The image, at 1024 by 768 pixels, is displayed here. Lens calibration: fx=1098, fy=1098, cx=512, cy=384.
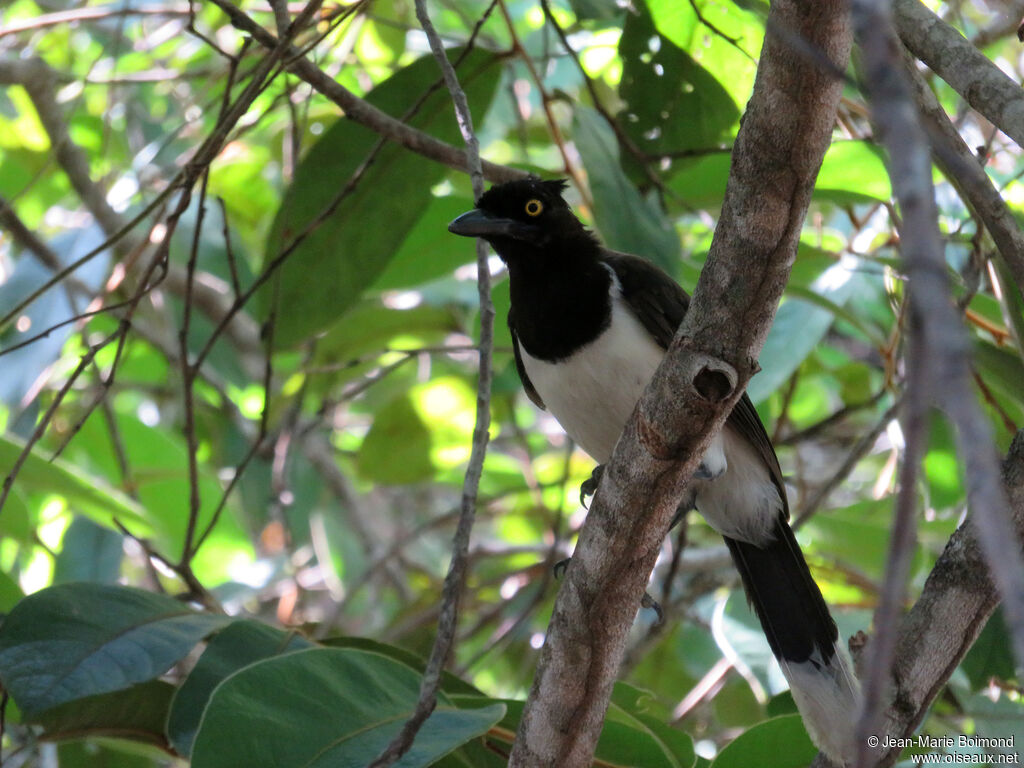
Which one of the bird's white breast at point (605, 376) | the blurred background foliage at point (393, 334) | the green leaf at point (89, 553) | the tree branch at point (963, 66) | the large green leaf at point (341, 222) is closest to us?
the tree branch at point (963, 66)

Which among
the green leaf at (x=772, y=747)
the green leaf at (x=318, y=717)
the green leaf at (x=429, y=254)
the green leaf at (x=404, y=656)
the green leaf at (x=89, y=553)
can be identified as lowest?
the green leaf at (x=772, y=747)

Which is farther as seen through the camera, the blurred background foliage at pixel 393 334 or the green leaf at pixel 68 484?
the blurred background foliage at pixel 393 334

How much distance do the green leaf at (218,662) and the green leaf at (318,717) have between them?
20cm

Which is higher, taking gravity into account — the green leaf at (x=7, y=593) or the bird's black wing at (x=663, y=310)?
the bird's black wing at (x=663, y=310)

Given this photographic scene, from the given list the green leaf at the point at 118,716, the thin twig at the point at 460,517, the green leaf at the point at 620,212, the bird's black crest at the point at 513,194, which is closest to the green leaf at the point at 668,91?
the green leaf at the point at 620,212

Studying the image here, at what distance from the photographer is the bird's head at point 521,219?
10.5ft

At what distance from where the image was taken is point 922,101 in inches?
84.0

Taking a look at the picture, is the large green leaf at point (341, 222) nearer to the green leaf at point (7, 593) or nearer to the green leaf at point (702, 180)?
the green leaf at point (702, 180)

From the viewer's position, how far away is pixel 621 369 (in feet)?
10.2

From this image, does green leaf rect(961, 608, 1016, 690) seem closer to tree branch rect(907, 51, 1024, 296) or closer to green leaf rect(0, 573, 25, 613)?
tree branch rect(907, 51, 1024, 296)

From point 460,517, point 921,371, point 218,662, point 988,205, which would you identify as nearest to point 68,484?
point 218,662

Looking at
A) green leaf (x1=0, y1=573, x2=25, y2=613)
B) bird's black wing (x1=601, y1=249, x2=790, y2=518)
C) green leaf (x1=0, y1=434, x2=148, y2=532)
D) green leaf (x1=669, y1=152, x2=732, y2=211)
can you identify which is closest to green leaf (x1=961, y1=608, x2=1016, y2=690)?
bird's black wing (x1=601, y1=249, x2=790, y2=518)

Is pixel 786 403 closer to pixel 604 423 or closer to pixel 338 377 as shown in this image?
pixel 604 423

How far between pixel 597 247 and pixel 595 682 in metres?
1.75
